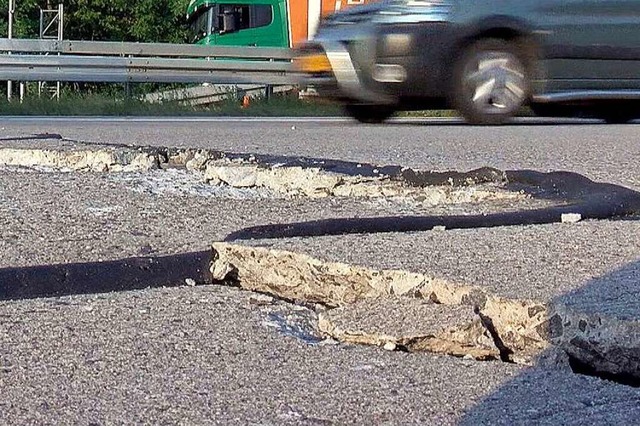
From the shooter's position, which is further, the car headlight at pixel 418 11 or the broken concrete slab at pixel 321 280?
the car headlight at pixel 418 11

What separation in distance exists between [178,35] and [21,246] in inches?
1024

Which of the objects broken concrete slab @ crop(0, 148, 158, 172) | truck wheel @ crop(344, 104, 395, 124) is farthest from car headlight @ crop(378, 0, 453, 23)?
broken concrete slab @ crop(0, 148, 158, 172)

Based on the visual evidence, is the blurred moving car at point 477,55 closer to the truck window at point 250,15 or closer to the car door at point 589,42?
the car door at point 589,42

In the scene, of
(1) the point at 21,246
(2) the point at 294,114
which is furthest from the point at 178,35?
(1) the point at 21,246

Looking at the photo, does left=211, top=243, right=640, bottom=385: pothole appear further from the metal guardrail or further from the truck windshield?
the truck windshield

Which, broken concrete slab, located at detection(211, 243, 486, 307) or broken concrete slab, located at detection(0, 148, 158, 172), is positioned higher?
broken concrete slab, located at detection(211, 243, 486, 307)

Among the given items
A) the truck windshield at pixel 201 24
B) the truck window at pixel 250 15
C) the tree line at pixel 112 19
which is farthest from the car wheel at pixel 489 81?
the tree line at pixel 112 19

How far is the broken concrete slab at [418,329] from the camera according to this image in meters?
1.91


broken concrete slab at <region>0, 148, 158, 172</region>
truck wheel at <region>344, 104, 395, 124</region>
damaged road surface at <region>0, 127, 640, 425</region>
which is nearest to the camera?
damaged road surface at <region>0, 127, 640, 425</region>

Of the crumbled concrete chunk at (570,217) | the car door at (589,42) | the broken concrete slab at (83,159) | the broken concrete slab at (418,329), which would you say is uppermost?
the car door at (589,42)

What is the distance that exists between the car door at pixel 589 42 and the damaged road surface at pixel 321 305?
371 cm

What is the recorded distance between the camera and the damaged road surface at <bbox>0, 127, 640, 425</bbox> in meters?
1.65

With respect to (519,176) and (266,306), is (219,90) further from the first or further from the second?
(266,306)

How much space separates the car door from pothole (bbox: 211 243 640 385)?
5152mm
